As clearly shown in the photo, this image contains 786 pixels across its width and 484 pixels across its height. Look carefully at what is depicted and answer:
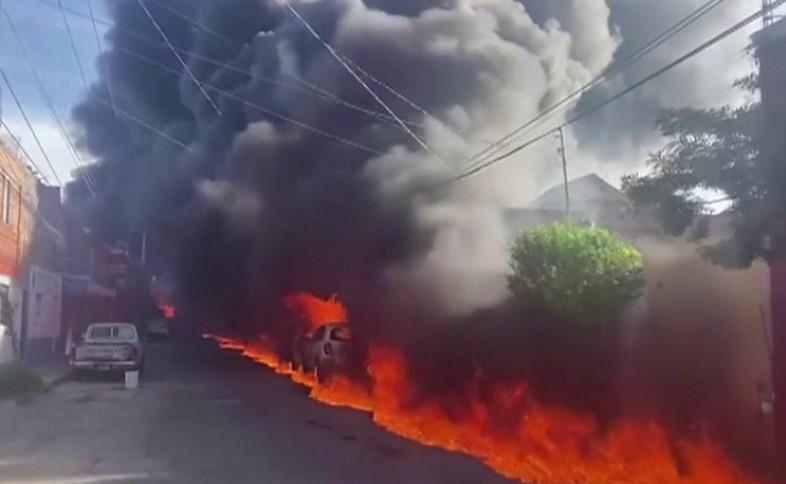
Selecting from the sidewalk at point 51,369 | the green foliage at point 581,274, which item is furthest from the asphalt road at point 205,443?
the green foliage at point 581,274

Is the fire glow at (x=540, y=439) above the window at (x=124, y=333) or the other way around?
the other way around

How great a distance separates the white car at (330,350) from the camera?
23.1 metres

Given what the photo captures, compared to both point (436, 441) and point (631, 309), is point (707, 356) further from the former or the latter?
point (436, 441)

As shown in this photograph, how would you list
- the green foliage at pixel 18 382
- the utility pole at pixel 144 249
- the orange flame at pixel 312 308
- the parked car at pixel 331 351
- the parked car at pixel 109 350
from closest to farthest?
the green foliage at pixel 18 382 → the parked car at pixel 331 351 → the parked car at pixel 109 350 → the orange flame at pixel 312 308 → the utility pole at pixel 144 249

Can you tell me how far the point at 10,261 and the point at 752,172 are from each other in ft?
83.8

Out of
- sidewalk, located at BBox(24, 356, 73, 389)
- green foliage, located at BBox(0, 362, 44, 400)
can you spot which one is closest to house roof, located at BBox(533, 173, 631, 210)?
green foliage, located at BBox(0, 362, 44, 400)

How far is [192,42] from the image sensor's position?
35844 millimetres

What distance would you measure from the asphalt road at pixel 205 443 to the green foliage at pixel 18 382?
0.51 metres

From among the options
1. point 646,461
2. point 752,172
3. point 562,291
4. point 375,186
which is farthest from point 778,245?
point 375,186

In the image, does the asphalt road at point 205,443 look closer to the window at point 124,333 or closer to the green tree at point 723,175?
the green tree at point 723,175

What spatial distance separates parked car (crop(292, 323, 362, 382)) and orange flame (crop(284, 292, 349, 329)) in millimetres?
5065

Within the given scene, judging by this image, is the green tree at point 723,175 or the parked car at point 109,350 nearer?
the green tree at point 723,175

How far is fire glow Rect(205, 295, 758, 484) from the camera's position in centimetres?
1234

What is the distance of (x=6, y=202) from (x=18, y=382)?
9.35 m
